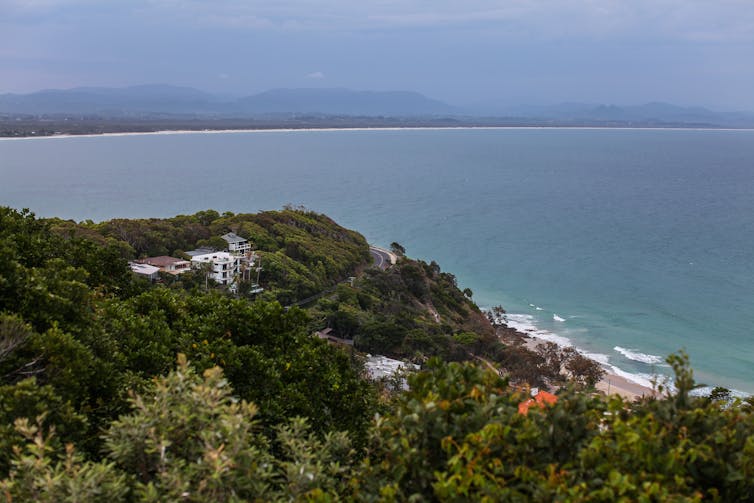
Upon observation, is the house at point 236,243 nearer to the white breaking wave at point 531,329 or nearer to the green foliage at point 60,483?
the white breaking wave at point 531,329

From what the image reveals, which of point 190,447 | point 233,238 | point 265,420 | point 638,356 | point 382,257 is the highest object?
point 190,447

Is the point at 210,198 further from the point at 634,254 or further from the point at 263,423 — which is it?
the point at 263,423

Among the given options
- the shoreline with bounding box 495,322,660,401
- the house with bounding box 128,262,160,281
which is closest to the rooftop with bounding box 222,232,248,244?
the house with bounding box 128,262,160,281

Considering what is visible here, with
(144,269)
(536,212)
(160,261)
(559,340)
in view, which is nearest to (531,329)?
(559,340)

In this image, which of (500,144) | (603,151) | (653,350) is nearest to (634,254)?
(653,350)

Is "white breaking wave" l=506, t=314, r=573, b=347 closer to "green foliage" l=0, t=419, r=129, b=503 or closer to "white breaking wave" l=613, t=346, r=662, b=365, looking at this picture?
"white breaking wave" l=613, t=346, r=662, b=365

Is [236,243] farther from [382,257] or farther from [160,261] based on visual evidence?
[382,257]
